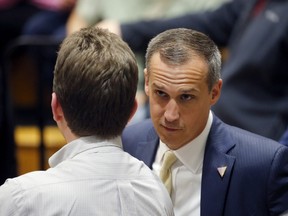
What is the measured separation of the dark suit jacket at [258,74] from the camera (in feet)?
13.3

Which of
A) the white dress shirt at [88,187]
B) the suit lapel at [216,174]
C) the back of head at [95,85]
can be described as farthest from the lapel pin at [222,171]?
the back of head at [95,85]

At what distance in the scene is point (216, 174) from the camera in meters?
2.70

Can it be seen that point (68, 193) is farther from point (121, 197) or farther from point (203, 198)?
point (203, 198)

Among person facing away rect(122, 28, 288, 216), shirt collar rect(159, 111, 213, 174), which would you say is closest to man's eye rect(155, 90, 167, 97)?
person facing away rect(122, 28, 288, 216)

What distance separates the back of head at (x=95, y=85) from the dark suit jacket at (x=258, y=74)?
1904 millimetres

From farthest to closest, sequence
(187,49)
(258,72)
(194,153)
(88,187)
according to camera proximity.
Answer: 1. (258,72)
2. (194,153)
3. (187,49)
4. (88,187)

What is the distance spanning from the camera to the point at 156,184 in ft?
7.58

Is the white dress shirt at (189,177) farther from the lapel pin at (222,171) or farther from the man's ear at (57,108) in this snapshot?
the man's ear at (57,108)

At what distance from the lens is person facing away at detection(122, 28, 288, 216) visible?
2.62 metres

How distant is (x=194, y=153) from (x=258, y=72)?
57.3 inches

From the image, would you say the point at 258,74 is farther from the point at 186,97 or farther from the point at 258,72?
the point at 186,97

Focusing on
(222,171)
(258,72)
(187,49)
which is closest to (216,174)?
(222,171)

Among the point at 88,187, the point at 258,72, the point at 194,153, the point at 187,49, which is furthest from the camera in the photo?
the point at 258,72

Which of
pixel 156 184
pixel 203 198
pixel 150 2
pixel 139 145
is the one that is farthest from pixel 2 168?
pixel 156 184
